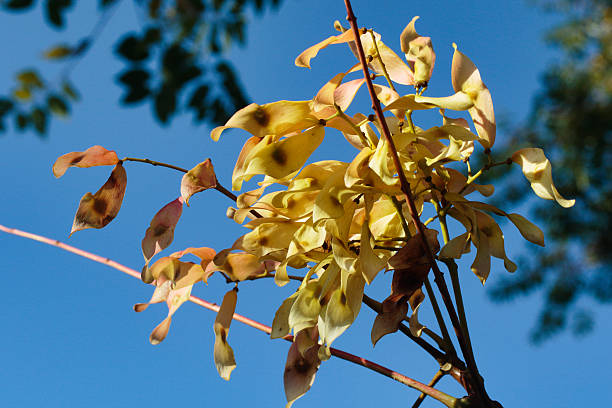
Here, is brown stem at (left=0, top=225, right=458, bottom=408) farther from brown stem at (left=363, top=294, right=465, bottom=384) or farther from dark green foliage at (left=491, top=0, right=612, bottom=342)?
dark green foliage at (left=491, top=0, right=612, bottom=342)

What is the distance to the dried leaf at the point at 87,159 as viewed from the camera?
37 cm

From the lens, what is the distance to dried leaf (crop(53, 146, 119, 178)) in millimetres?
369

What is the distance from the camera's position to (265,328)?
39 cm

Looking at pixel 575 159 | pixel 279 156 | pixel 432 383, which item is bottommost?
pixel 432 383

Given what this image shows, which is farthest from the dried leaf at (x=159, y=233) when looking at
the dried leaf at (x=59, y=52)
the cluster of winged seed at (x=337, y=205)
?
the dried leaf at (x=59, y=52)

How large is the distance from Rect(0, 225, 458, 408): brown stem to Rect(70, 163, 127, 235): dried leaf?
0.07m

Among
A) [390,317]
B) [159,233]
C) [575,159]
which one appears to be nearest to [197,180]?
[159,233]

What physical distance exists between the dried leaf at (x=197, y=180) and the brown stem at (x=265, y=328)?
11cm

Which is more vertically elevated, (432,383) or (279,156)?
(279,156)

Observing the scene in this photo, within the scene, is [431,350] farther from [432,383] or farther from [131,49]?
[131,49]

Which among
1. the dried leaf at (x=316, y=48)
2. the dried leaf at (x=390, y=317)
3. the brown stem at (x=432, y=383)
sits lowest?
the brown stem at (x=432, y=383)

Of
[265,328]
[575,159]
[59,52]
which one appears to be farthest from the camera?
[575,159]

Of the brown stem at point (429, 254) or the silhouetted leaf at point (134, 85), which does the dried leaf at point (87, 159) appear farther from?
the brown stem at point (429, 254)

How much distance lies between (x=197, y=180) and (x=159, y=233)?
44 mm
